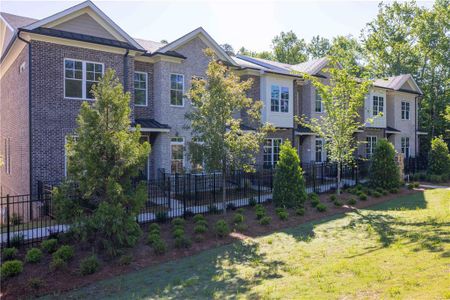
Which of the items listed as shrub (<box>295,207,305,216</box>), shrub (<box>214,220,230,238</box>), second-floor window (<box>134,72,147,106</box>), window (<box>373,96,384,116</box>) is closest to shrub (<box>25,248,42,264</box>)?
shrub (<box>214,220,230,238</box>)

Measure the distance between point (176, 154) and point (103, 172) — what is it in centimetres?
886

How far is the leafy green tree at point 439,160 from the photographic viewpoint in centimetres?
2444

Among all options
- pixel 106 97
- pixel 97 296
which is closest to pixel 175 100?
pixel 106 97

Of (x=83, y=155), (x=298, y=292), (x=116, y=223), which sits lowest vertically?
(x=298, y=292)

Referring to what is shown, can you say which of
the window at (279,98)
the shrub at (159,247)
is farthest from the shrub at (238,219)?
the window at (279,98)

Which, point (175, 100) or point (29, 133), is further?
point (175, 100)

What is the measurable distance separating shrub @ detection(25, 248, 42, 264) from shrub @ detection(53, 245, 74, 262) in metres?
0.38

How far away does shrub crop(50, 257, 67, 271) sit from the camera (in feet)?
27.6

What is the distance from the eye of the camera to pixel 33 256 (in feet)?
28.4

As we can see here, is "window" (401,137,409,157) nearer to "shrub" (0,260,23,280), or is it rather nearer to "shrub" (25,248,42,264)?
"shrub" (25,248,42,264)

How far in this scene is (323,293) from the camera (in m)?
6.07

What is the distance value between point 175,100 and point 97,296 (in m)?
12.3

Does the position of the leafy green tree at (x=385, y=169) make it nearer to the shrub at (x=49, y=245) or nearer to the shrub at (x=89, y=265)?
the shrub at (x=89, y=265)

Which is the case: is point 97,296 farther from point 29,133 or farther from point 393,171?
point 393,171
